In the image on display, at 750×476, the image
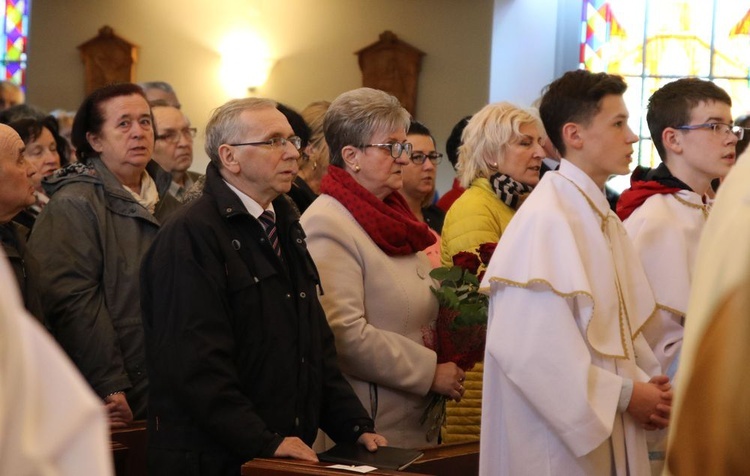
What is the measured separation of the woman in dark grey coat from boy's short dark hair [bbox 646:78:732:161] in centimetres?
191

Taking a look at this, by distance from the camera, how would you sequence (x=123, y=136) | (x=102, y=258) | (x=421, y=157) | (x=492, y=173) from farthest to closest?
(x=421, y=157)
(x=492, y=173)
(x=123, y=136)
(x=102, y=258)

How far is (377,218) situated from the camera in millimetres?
3855

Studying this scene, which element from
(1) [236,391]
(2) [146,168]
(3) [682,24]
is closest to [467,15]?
(3) [682,24]

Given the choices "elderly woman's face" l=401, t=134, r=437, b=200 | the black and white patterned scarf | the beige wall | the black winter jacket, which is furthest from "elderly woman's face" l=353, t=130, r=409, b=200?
the beige wall

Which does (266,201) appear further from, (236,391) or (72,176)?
(72,176)

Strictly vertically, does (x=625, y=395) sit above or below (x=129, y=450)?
above

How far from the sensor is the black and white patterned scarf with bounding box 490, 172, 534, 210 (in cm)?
466

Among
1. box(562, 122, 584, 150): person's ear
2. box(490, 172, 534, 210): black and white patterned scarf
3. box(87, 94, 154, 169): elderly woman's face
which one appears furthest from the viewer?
box(490, 172, 534, 210): black and white patterned scarf

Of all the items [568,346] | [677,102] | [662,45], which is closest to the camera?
[568,346]

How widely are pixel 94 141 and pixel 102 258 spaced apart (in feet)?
Result: 1.89

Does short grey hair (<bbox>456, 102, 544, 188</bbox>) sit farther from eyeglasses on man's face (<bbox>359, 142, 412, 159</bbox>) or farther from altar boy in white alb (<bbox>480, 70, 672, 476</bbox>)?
altar boy in white alb (<bbox>480, 70, 672, 476</bbox>)

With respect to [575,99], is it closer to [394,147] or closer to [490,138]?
[394,147]

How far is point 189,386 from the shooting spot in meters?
3.13

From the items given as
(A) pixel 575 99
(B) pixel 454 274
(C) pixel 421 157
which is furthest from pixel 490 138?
(A) pixel 575 99
